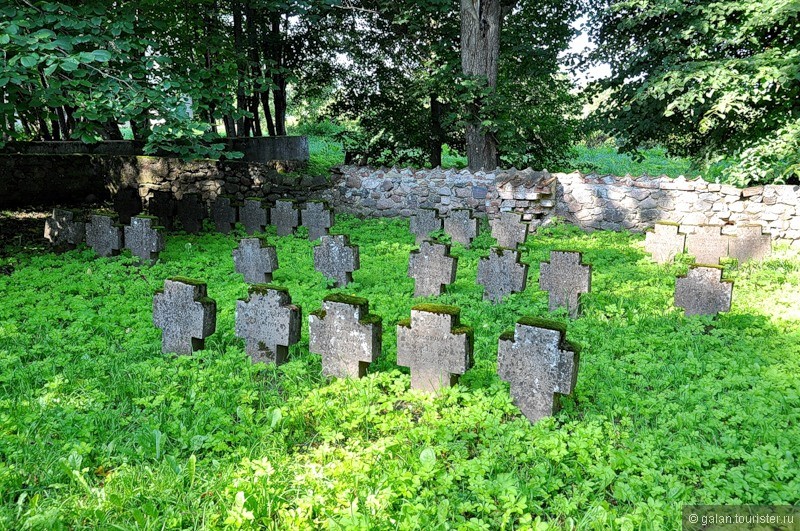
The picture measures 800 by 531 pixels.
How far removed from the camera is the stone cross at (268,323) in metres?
5.00

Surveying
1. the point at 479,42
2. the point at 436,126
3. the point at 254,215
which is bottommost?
the point at 254,215

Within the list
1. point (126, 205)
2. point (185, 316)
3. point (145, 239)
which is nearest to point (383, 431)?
point (185, 316)

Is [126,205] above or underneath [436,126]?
underneath

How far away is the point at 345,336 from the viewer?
4738mm

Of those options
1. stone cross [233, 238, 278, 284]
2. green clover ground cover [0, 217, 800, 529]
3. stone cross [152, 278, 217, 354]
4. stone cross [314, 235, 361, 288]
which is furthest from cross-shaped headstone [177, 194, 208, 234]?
stone cross [152, 278, 217, 354]

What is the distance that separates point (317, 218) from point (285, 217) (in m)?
0.78

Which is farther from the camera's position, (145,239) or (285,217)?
(285,217)

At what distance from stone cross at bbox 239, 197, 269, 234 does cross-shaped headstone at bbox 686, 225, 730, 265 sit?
743 cm

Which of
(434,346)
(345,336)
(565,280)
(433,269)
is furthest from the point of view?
(433,269)

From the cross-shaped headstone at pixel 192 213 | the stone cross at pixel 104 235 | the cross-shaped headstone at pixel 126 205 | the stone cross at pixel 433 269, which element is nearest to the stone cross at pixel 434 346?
the stone cross at pixel 433 269

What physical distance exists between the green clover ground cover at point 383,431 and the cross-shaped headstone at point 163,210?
4.69 m

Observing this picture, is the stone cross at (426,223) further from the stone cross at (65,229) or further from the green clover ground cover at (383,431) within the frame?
the stone cross at (65,229)

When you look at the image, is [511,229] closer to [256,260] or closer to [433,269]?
[433,269]

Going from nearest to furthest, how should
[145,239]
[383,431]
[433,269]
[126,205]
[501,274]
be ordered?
[383,431] < [501,274] < [433,269] < [145,239] < [126,205]
